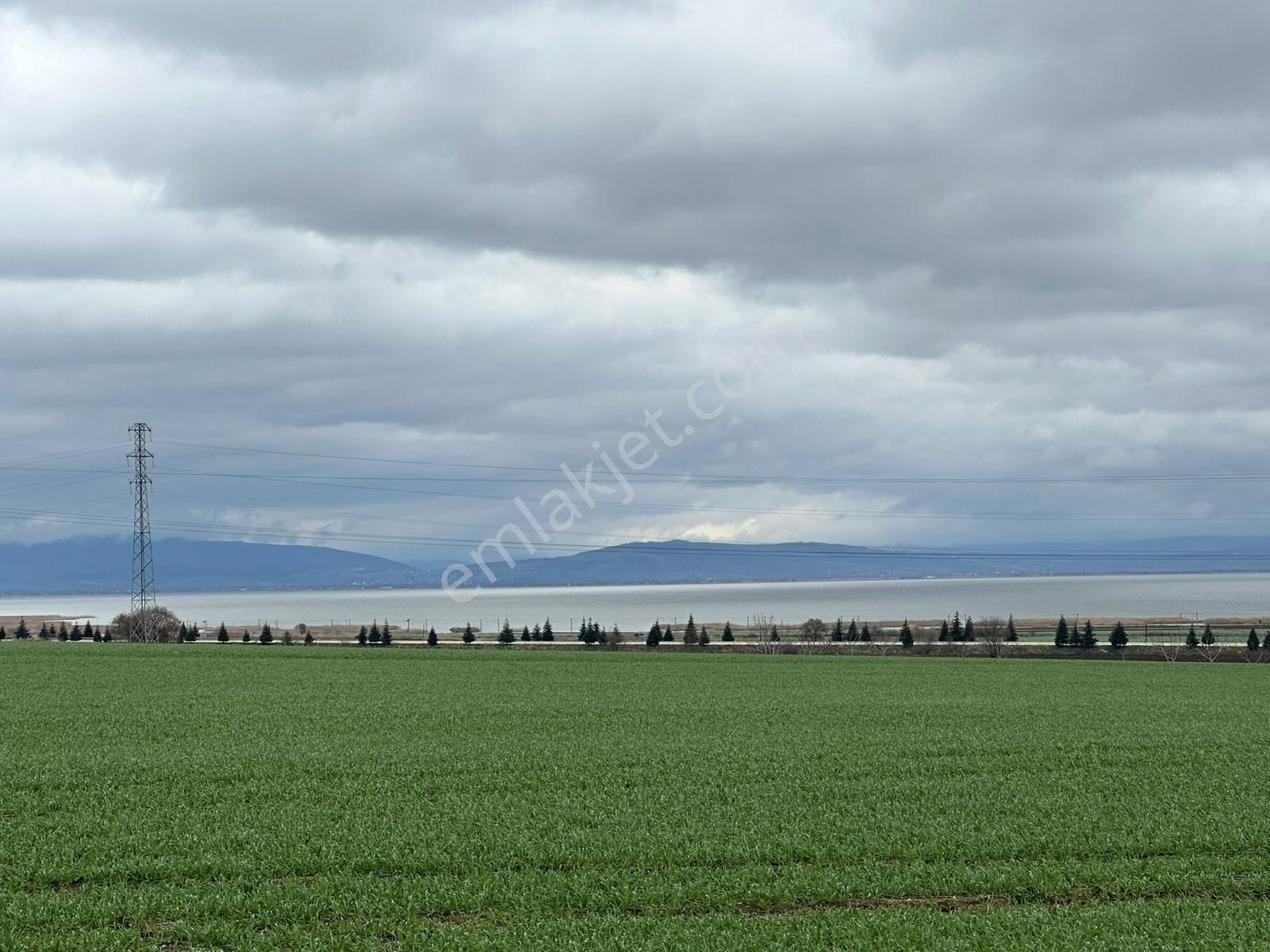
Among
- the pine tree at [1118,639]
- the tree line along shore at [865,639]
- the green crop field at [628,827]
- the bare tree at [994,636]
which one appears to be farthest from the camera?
the pine tree at [1118,639]

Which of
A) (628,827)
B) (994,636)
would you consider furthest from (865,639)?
(628,827)

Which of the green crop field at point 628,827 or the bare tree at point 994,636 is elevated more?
the green crop field at point 628,827

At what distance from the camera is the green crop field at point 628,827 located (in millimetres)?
11797

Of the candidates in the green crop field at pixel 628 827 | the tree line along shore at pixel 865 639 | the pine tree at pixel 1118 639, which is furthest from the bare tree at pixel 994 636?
the green crop field at pixel 628 827

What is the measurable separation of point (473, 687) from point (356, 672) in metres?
10.6

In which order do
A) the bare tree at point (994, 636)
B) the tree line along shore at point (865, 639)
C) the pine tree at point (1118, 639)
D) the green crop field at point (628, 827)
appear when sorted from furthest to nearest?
the pine tree at point (1118, 639) < the bare tree at point (994, 636) < the tree line along shore at point (865, 639) < the green crop field at point (628, 827)

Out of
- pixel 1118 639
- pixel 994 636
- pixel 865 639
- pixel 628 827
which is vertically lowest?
pixel 994 636

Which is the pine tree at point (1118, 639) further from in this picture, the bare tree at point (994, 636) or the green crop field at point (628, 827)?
the green crop field at point (628, 827)

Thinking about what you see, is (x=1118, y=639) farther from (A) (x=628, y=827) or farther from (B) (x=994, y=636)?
(A) (x=628, y=827)

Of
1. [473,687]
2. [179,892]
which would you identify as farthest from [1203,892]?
[473,687]

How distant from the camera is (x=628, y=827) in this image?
619 inches

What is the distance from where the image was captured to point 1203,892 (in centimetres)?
1321

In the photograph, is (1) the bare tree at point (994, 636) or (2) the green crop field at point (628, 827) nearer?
(2) the green crop field at point (628, 827)

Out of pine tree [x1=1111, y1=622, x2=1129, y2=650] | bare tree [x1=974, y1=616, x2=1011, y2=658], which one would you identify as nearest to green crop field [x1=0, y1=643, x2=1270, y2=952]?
bare tree [x1=974, y1=616, x2=1011, y2=658]
